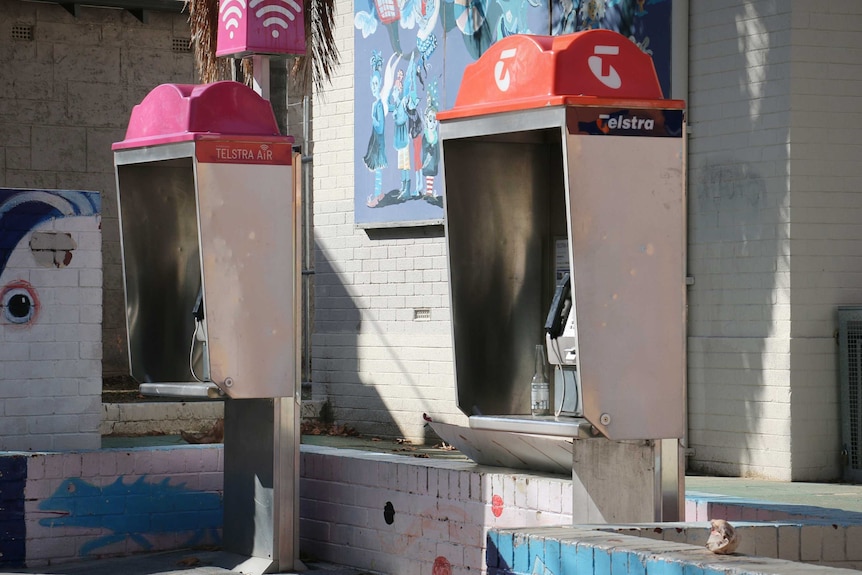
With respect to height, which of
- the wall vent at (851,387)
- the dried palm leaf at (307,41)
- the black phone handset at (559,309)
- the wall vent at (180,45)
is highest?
the wall vent at (180,45)

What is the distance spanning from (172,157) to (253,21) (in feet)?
2.98

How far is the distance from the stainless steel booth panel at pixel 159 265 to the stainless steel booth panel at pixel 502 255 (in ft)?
9.32

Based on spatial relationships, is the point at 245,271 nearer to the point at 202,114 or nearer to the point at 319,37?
the point at 202,114

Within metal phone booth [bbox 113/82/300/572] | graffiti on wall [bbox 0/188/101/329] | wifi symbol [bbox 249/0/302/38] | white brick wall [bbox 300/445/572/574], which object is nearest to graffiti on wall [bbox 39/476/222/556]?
metal phone booth [bbox 113/82/300/572]

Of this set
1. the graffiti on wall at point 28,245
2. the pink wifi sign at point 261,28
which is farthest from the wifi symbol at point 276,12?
the graffiti on wall at point 28,245

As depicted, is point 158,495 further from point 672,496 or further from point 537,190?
point 672,496

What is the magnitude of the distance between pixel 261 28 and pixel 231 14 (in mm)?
239

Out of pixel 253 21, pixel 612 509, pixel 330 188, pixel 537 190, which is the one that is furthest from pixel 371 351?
pixel 612 509

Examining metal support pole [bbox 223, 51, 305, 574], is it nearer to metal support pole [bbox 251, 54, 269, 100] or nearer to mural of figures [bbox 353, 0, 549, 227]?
metal support pole [bbox 251, 54, 269, 100]

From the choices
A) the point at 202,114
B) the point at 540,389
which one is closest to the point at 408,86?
the point at 202,114

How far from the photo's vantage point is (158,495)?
9227mm

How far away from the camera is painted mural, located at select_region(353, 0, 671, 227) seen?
38.1 ft

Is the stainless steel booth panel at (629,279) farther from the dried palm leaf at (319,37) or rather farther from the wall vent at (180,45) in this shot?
the wall vent at (180,45)

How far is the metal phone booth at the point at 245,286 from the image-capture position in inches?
310
